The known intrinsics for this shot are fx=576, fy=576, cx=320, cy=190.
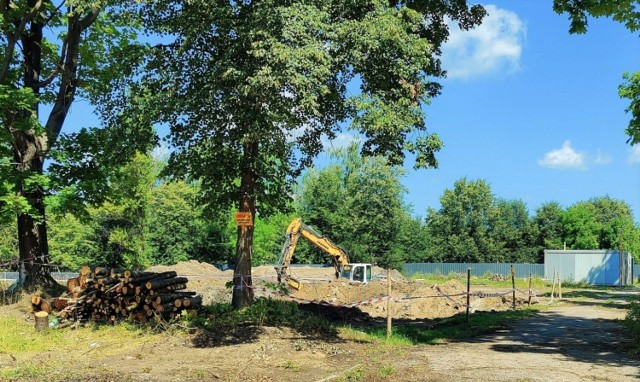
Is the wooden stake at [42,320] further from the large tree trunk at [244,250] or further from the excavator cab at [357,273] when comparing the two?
the excavator cab at [357,273]

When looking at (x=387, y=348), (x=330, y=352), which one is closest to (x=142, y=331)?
(x=330, y=352)

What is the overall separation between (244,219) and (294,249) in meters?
11.3

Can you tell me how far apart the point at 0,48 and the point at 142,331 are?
12.9 meters

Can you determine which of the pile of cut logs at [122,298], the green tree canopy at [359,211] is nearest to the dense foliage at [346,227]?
the green tree canopy at [359,211]

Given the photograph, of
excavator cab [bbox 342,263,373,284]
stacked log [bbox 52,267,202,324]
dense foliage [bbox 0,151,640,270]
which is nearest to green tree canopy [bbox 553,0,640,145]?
stacked log [bbox 52,267,202,324]

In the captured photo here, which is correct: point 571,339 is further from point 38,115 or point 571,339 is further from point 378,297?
point 38,115

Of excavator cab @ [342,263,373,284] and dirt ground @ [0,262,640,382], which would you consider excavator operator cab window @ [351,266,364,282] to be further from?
dirt ground @ [0,262,640,382]

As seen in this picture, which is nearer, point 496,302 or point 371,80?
point 371,80

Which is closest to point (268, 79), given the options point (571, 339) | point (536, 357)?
point (536, 357)

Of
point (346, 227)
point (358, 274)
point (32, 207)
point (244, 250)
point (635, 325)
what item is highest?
point (346, 227)

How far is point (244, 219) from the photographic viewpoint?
15.1 m

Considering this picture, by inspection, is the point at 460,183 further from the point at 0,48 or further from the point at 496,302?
the point at 0,48

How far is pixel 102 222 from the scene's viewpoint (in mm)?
52250

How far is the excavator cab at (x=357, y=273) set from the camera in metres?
31.1
